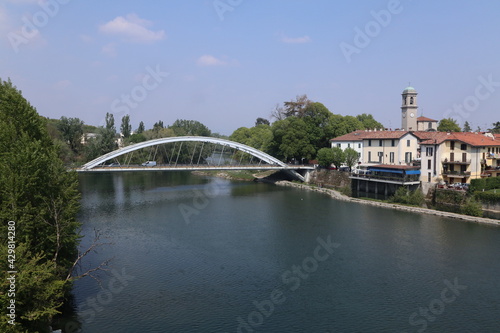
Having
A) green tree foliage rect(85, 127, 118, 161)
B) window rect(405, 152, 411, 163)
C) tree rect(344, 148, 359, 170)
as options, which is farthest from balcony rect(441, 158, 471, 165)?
green tree foliage rect(85, 127, 118, 161)

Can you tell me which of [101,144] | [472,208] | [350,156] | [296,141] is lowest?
[472,208]

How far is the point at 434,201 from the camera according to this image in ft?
107

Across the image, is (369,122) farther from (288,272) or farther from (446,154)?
(288,272)

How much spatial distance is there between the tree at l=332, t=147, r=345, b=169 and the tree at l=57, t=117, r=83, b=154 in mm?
43528

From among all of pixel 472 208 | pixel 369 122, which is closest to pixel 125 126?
pixel 369 122

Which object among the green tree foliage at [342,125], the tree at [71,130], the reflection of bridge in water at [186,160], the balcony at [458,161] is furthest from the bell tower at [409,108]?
the tree at [71,130]

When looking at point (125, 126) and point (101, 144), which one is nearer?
point (101, 144)

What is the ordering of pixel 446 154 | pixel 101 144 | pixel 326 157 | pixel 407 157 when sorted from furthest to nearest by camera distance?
pixel 101 144, pixel 326 157, pixel 407 157, pixel 446 154

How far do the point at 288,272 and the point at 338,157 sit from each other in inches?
1136

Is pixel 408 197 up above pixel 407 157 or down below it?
below

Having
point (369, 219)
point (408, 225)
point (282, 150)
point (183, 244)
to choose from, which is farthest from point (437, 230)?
point (282, 150)

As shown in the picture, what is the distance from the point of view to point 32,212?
13.4 m

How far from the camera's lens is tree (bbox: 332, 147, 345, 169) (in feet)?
148

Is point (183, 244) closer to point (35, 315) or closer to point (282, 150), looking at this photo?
point (35, 315)
